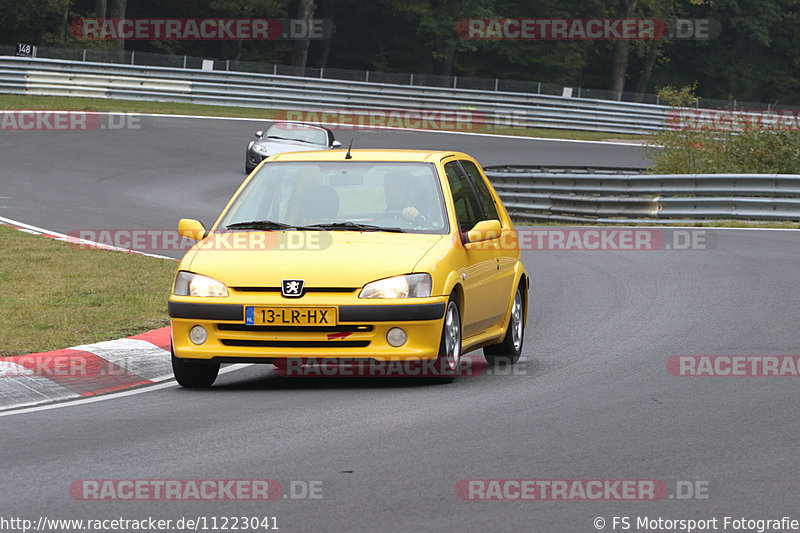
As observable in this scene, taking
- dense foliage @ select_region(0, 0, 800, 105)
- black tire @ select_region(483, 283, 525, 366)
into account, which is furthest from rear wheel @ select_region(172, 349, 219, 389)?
dense foliage @ select_region(0, 0, 800, 105)

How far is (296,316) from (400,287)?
68 centimetres

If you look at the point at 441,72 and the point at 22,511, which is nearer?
the point at 22,511

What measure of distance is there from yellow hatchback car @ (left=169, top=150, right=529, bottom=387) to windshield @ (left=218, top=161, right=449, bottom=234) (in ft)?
0.03

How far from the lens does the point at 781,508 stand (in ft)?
18.6

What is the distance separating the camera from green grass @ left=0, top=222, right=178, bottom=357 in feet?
33.7

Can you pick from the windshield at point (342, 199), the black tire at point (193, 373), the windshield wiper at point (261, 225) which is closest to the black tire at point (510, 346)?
the windshield at point (342, 199)

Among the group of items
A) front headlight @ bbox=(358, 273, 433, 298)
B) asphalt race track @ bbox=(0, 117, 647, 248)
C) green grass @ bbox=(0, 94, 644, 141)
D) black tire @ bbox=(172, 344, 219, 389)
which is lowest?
asphalt race track @ bbox=(0, 117, 647, 248)

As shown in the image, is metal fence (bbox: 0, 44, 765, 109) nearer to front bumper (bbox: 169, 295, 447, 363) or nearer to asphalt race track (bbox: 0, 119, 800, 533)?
asphalt race track (bbox: 0, 119, 800, 533)

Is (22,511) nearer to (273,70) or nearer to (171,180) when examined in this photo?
(171,180)

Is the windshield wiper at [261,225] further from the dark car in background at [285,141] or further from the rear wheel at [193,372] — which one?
the dark car in background at [285,141]

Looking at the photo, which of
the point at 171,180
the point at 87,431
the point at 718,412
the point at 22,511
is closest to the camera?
the point at 22,511

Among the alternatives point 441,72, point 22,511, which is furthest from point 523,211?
point 441,72

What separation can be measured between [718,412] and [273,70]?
40475 mm

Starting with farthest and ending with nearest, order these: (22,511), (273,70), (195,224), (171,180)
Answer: (273,70), (171,180), (195,224), (22,511)
